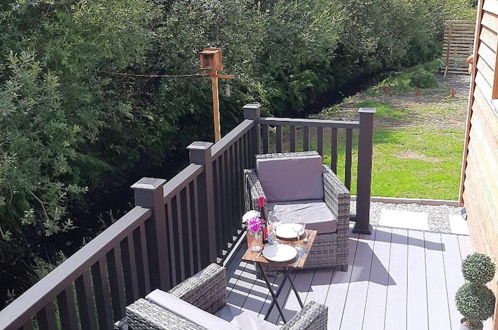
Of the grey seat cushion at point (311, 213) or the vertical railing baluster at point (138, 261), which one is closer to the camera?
the vertical railing baluster at point (138, 261)

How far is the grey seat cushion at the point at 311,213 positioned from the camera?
3.64 metres

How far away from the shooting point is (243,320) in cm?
249

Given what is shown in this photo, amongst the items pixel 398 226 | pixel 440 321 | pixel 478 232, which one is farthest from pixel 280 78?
pixel 440 321

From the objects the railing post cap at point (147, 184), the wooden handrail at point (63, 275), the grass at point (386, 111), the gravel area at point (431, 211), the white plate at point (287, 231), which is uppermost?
the railing post cap at point (147, 184)

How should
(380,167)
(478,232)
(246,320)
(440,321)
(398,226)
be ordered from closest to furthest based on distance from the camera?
(246,320) < (440,321) < (478,232) < (398,226) < (380,167)

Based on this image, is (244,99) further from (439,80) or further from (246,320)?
(439,80)

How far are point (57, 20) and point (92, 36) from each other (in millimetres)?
384

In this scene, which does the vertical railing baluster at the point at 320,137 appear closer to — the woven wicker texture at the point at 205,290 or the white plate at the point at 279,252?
the white plate at the point at 279,252

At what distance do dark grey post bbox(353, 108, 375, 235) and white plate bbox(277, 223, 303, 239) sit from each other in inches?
51.3

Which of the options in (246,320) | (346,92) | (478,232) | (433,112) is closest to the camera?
(246,320)

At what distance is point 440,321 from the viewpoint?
3.17m

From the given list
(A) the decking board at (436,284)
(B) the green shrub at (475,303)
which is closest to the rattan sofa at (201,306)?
(B) the green shrub at (475,303)

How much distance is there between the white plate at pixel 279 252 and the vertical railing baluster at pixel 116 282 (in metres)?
0.85

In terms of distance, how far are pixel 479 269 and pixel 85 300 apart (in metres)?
Result: 2.07
